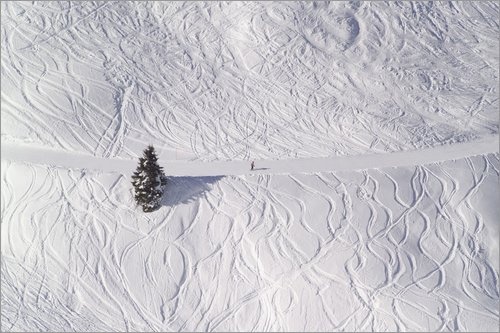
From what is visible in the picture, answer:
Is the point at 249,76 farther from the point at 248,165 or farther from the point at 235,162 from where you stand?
the point at 248,165

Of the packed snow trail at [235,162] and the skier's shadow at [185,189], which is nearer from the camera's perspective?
the skier's shadow at [185,189]

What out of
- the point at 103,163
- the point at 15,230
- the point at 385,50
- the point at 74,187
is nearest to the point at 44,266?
the point at 15,230

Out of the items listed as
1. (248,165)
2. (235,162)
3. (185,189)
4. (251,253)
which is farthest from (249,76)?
(251,253)

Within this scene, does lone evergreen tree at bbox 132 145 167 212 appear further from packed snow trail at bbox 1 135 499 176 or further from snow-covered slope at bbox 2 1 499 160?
snow-covered slope at bbox 2 1 499 160

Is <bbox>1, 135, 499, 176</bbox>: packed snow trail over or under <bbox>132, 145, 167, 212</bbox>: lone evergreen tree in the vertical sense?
over

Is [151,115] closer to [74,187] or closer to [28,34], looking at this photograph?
[74,187]

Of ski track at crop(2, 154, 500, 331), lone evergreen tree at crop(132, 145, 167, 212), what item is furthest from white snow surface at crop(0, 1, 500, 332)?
lone evergreen tree at crop(132, 145, 167, 212)

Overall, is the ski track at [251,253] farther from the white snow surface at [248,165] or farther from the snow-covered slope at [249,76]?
the snow-covered slope at [249,76]

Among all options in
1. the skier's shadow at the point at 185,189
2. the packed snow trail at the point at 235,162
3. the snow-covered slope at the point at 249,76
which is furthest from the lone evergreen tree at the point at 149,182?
the snow-covered slope at the point at 249,76
